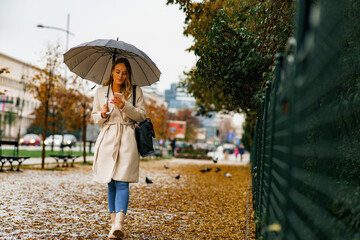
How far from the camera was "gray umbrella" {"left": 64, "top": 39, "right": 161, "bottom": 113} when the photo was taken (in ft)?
19.5

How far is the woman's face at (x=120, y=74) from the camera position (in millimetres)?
5137

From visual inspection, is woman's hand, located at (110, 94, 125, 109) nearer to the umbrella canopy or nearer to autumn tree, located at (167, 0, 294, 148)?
the umbrella canopy

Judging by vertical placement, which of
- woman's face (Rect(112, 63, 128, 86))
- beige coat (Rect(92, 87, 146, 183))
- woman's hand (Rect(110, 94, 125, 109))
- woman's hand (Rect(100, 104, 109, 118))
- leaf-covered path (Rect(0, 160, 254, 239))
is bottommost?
leaf-covered path (Rect(0, 160, 254, 239))

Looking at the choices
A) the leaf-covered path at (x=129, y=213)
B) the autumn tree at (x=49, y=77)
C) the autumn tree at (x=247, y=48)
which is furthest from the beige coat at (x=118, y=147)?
the autumn tree at (x=49, y=77)

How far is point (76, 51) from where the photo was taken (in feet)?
19.4

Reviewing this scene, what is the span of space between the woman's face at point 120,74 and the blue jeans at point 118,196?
3.89 feet

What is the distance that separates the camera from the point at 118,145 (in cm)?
496

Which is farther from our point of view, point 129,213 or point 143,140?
point 129,213

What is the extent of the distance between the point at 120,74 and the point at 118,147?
2.90 feet

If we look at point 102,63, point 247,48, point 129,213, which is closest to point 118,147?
point 102,63

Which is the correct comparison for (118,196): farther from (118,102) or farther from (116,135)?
(118,102)

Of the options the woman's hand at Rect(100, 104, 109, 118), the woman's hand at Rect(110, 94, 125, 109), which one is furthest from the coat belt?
the woman's hand at Rect(110, 94, 125, 109)

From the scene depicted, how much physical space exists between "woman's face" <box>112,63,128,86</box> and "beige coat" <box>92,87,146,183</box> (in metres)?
0.26

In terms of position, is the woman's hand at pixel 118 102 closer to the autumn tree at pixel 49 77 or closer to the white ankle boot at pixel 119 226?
the white ankle boot at pixel 119 226
